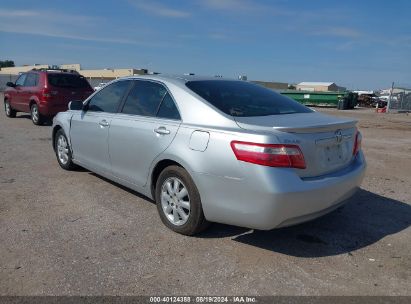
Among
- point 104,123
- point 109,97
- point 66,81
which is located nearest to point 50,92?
point 66,81

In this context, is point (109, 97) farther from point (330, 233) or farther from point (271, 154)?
point (330, 233)

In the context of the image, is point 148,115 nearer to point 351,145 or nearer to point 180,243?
point 180,243

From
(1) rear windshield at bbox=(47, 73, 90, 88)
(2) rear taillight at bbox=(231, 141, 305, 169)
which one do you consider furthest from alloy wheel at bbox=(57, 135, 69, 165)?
(1) rear windshield at bbox=(47, 73, 90, 88)

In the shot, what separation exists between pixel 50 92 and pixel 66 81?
653 mm

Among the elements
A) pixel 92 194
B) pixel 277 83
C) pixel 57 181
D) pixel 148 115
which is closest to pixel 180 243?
pixel 148 115

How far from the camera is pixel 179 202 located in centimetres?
409

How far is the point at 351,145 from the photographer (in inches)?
165

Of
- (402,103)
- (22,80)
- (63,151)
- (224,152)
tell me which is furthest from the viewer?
(402,103)

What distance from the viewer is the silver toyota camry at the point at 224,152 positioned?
340cm

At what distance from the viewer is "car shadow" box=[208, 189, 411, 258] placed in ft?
12.9

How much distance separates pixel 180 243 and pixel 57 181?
9.50ft

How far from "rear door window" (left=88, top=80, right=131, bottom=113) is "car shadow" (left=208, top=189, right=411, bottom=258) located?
2.11m

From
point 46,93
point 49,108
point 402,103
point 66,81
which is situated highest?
point 66,81

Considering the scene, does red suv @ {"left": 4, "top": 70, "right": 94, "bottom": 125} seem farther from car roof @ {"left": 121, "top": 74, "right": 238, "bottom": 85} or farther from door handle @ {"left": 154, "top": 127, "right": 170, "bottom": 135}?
door handle @ {"left": 154, "top": 127, "right": 170, "bottom": 135}
